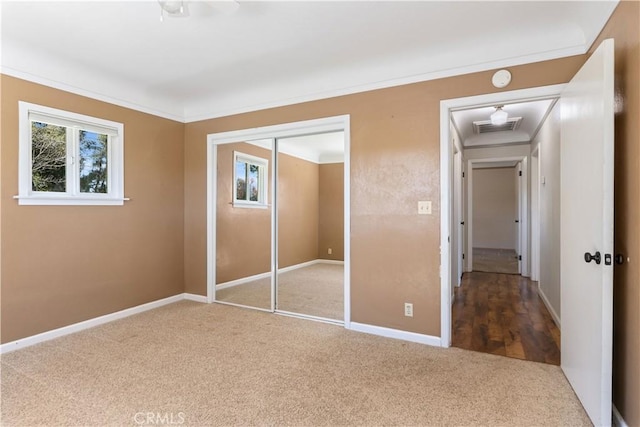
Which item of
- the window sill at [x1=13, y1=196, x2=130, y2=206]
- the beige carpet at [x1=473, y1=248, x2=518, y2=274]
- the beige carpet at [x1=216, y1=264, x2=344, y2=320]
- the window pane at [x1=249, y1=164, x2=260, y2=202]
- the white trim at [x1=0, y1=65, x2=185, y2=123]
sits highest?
the white trim at [x1=0, y1=65, x2=185, y2=123]

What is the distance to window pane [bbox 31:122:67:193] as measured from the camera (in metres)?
2.89

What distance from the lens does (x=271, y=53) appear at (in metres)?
2.85

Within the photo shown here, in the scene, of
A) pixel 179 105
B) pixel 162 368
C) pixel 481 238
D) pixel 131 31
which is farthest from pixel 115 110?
pixel 481 238

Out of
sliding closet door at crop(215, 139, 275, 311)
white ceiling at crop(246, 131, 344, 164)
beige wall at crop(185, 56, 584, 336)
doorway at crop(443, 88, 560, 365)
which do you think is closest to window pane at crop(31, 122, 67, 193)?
sliding closet door at crop(215, 139, 275, 311)

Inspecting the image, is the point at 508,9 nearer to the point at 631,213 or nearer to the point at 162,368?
the point at 631,213

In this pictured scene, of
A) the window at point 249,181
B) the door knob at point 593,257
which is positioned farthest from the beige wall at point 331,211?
the door knob at point 593,257

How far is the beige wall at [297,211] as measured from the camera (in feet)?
13.2

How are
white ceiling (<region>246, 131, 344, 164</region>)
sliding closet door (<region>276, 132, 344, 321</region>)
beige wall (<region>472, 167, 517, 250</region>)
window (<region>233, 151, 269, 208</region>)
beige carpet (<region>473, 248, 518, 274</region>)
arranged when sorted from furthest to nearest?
beige wall (<region>472, 167, 517, 250</region>), beige carpet (<region>473, 248, 518, 274</region>), window (<region>233, 151, 269, 208</region>), sliding closet door (<region>276, 132, 344, 321</region>), white ceiling (<region>246, 131, 344, 164</region>)

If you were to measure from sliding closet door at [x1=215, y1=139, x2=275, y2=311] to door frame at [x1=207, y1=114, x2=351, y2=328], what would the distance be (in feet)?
0.30

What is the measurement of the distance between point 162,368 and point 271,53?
2718 millimetres

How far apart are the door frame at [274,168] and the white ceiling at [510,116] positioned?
1275mm

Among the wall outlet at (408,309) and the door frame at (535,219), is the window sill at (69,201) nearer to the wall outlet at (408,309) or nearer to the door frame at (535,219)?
the wall outlet at (408,309)

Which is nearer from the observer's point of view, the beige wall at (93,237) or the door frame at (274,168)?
the beige wall at (93,237)

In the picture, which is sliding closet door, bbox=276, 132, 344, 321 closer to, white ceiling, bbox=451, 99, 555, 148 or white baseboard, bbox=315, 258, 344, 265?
white baseboard, bbox=315, 258, 344, 265
